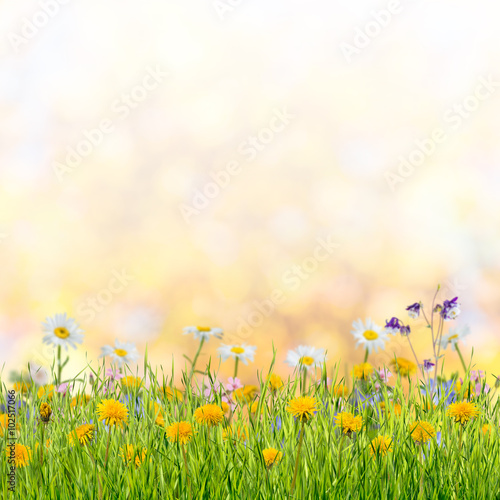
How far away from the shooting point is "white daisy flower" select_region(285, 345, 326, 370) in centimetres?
395

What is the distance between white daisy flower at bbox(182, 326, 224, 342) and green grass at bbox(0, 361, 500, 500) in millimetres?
872

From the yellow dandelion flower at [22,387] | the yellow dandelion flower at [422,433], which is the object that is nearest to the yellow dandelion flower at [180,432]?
the yellow dandelion flower at [422,433]

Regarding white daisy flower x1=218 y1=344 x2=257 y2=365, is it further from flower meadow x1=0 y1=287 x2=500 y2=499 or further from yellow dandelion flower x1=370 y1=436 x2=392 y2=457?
yellow dandelion flower x1=370 y1=436 x2=392 y2=457

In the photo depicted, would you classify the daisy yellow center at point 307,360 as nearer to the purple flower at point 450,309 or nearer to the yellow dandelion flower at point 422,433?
the purple flower at point 450,309

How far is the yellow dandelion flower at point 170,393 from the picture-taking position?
3584 mm

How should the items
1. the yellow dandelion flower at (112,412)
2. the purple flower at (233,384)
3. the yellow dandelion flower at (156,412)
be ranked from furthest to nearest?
the purple flower at (233,384)
the yellow dandelion flower at (156,412)
the yellow dandelion flower at (112,412)

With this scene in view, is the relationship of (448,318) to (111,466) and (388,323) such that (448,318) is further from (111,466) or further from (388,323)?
(111,466)

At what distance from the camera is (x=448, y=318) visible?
13.5 ft

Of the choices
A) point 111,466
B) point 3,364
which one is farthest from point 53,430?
point 3,364

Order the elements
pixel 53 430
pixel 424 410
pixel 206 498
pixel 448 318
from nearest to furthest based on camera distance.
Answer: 1. pixel 206 498
2. pixel 53 430
3. pixel 424 410
4. pixel 448 318

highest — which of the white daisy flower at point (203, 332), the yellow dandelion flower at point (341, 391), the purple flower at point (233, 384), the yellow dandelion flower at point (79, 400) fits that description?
the white daisy flower at point (203, 332)

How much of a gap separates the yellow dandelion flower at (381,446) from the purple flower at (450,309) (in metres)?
1.48

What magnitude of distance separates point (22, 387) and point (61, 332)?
1.32 ft

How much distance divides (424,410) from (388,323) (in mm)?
890
